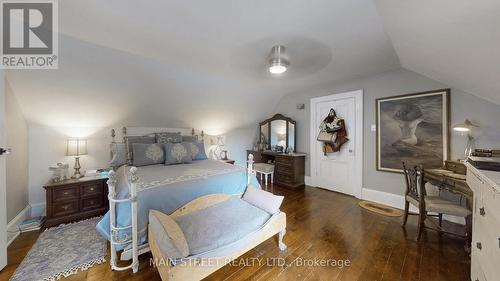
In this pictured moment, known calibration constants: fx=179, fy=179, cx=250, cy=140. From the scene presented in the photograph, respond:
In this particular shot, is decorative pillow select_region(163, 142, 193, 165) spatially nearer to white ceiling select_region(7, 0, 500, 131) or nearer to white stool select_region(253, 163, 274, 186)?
white ceiling select_region(7, 0, 500, 131)

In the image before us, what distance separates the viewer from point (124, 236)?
64.9 inches

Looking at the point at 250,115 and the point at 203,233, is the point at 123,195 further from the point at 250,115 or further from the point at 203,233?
the point at 250,115

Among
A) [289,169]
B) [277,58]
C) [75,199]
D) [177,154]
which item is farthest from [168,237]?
[289,169]

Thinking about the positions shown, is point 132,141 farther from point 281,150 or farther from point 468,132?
point 468,132

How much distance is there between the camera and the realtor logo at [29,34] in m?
1.63

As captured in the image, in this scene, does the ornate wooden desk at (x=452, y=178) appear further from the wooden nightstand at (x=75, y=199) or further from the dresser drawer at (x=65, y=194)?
the dresser drawer at (x=65, y=194)

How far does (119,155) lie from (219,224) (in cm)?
248

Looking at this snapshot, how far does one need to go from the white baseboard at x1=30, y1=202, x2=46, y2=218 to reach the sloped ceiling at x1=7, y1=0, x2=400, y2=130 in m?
1.25

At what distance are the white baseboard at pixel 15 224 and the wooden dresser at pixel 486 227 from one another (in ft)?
13.7

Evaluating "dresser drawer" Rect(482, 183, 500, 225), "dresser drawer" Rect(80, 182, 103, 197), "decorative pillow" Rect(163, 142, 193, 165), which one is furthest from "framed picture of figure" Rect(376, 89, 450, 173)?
"dresser drawer" Rect(80, 182, 103, 197)

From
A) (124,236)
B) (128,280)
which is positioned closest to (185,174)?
(124,236)

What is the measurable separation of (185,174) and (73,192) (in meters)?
1.73

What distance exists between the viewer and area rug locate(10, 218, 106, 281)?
5.25 ft

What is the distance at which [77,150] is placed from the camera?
9.24 ft
